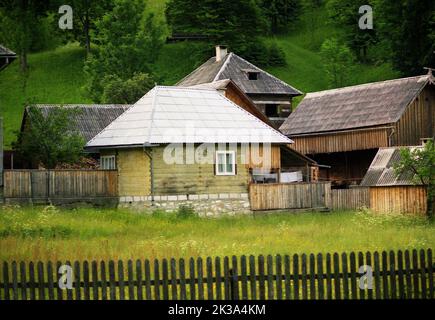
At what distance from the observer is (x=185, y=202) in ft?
111

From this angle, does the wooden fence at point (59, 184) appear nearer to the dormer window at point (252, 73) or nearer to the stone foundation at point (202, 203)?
the stone foundation at point (202, 203)

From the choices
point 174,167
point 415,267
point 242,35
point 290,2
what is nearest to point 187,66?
point 242,35

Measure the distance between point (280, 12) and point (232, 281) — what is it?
77692 mm

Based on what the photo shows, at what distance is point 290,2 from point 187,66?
2315cm

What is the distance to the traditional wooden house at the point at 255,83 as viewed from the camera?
5500 centimetres

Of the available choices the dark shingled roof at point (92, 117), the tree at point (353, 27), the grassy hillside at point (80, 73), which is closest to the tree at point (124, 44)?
the grassy hillside at point (80, 73)

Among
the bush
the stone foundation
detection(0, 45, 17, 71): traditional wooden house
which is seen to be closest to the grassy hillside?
detection(0, 45, 17, 71): traditional wooden house

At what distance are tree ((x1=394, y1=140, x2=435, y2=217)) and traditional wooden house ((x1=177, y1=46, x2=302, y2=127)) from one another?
2386cm

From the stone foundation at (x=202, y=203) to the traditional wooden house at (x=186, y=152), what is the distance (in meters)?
0.04

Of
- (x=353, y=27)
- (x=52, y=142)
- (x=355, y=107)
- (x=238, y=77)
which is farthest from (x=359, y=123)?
(x=353, y=27)

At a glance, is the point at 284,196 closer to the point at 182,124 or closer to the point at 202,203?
the point at 202,203

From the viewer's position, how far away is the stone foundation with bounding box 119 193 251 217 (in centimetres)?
3344

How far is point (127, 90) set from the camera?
58.0 metres

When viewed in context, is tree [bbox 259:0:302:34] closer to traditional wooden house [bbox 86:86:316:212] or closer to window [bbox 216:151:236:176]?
traditional wooden house [bbox 86:86:316:212]
